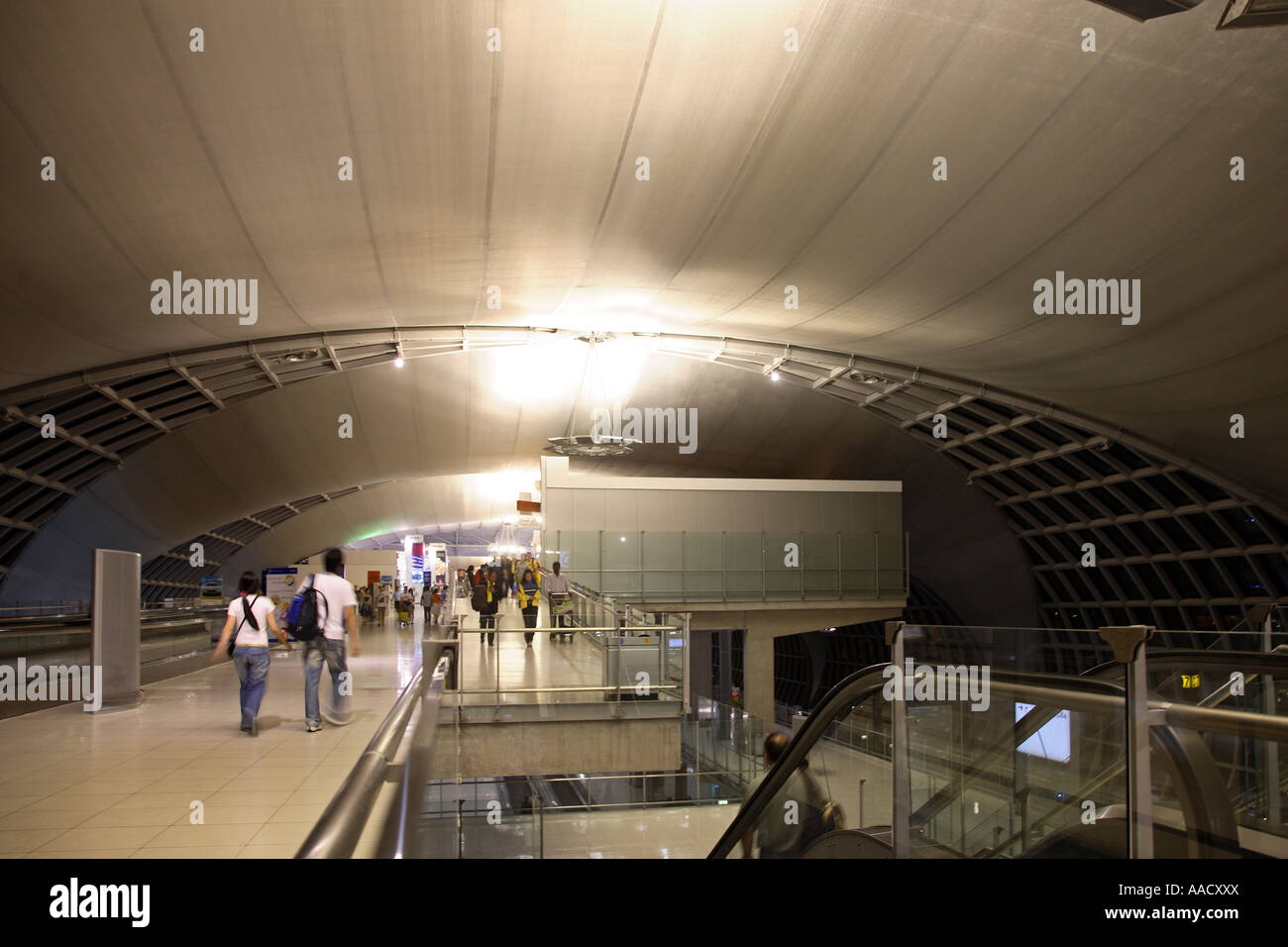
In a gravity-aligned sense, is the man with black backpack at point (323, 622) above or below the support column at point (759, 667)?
above

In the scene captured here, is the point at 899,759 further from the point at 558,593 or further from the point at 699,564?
the point at 699,564

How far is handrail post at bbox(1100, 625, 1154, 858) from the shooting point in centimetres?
251

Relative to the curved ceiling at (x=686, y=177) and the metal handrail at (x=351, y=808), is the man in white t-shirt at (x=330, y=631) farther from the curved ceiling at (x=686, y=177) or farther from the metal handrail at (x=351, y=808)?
the curved ceiling at (x=686, y=177)

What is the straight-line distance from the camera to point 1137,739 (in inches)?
101

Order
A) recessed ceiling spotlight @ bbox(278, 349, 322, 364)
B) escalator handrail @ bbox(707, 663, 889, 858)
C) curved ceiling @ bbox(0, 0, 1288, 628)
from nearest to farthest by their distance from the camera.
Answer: escalator handrail @ bbox(707, 663, 889, 858) < curved ceiling @ bbox(0, 0, 1288, 628) < recessed ceiling spotlight @ bbox(278, 349, 322, 364)

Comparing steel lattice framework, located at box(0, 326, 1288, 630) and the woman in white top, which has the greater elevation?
steel lattice framework, located at box(0, 326, 1288, 630)

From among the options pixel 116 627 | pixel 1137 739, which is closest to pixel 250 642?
pixel 116 627

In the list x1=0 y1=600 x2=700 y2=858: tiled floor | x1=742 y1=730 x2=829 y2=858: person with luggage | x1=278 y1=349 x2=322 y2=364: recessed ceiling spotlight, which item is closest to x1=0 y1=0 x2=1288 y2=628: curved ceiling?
x1=278 y1=349 x2=322 y2=364: recessed ceiling spotlight

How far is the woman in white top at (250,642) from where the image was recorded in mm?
8945

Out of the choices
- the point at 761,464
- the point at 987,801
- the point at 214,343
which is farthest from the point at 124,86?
the point at 761,464

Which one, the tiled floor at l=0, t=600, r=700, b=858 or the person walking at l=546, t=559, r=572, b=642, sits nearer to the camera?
the tiled floor at l=0, t=600, r=700, b=858

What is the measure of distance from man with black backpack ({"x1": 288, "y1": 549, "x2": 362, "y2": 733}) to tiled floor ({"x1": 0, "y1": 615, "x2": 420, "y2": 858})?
563mm

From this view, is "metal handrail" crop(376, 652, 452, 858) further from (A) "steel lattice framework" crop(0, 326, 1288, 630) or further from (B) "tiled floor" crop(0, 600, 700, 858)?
(A) "steel lattice framework" crop(0, 326, 1288, 630)

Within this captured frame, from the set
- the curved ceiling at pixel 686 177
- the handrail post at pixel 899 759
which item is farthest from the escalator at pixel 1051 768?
the curved ceiling at pixel 686 177
